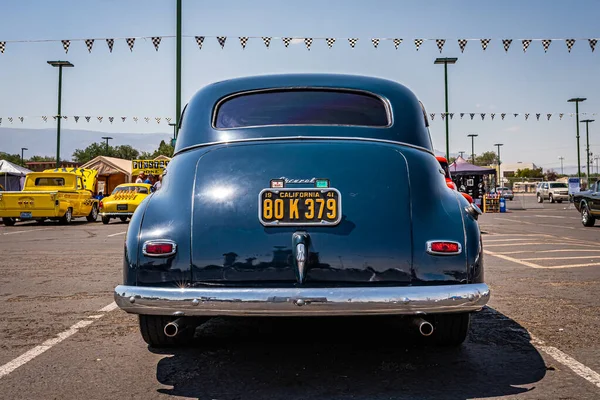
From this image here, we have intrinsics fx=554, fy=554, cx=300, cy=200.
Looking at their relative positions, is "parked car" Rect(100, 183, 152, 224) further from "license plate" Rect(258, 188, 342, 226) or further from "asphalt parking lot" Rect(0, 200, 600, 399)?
"license plate" Rect(258, 188, 342, 226)

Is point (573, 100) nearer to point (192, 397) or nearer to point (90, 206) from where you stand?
point (90, 206)

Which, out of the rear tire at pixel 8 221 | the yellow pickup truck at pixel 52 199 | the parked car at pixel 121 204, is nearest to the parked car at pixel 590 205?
the parked car at pixel 121 204

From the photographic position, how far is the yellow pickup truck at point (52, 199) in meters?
18.4

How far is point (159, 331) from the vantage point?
3410 millimetres

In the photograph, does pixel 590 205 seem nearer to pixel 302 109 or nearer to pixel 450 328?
pixel 450 328

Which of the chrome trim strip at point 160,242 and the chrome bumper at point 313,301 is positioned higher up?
the chrome trim strip at point 160,242

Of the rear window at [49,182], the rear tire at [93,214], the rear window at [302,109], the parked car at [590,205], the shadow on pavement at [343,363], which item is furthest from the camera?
the rear tire at [93,214]

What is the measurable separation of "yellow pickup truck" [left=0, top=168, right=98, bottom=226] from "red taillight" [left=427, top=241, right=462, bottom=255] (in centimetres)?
1804

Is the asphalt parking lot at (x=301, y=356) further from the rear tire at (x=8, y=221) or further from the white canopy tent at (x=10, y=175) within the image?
the white canopy tent at (x=10, y=175)

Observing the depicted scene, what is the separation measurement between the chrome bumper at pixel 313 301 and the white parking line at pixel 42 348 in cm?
110

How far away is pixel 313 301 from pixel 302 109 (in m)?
1.40

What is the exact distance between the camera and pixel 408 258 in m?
2.84

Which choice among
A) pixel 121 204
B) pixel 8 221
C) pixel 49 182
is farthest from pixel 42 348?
pixel 49 182

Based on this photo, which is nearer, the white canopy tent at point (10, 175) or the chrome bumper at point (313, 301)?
the chrome bumper at point (313, 301)
